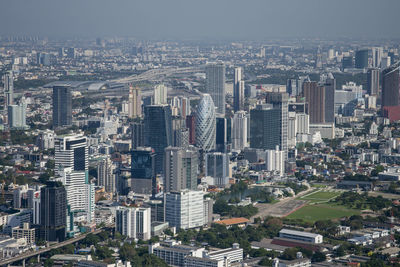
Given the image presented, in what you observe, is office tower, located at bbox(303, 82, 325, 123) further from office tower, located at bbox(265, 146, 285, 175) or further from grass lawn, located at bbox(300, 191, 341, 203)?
grass lawn, located at bbox(300, 191, 341, 203)

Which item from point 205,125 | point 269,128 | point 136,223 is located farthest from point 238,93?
point 136,223

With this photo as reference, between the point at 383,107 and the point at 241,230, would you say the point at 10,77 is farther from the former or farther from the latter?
the point at 241,230

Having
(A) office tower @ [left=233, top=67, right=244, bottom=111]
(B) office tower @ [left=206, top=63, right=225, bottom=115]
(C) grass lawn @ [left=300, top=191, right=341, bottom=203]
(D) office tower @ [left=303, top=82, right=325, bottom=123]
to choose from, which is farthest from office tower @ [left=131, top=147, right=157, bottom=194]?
(A) office tower @ [left=233, top=67, right=244, bottom=111]

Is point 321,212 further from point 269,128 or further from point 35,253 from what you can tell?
point 269,128

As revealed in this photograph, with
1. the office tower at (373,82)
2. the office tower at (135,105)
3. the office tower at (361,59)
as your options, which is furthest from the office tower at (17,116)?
the office tower at (361,59)

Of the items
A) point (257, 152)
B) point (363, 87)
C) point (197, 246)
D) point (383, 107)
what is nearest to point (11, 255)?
point (197, 246)
